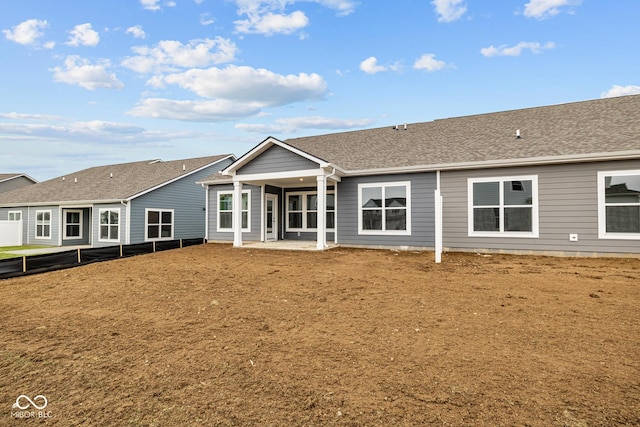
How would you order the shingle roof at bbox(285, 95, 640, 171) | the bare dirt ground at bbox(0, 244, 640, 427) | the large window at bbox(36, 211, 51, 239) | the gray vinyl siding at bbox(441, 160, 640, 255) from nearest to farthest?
the bare dirt ground at bbox(0, 244, 640, 427) < the gray vinyl siding at bbox(441, 160, 640, 255) < the shingle roof at bbox(285, 95, 640, 171) < the large window at bbox(36, 211, 51, 239)

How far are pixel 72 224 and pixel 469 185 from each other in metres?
22.6

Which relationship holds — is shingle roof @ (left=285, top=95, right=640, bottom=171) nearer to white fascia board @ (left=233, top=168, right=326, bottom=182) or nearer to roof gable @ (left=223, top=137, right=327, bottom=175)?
white fascia board @ (left=233, top=168, right=326, bottom=182)

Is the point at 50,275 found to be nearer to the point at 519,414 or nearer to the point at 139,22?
the point at 139,22

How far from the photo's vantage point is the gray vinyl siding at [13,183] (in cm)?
2877

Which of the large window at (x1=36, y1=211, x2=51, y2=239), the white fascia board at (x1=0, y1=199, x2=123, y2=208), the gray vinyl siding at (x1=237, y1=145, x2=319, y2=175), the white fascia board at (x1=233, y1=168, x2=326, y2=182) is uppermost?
the gray vinyl siding at (x1=237, y1=145, x2=319, y2=175)

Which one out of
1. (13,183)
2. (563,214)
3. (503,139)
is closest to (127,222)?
(503,139)

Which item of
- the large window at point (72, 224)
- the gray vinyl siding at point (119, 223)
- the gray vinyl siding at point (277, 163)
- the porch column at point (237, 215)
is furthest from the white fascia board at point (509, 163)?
the large window at point (72, 224)

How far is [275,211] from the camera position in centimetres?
1489

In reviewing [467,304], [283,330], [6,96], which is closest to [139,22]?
[6,96]

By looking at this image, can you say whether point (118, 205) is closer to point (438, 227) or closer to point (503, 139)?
Result: point (438, 227)

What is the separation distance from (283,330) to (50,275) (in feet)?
27.6

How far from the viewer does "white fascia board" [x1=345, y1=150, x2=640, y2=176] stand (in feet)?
29.1

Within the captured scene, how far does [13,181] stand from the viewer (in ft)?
96.8

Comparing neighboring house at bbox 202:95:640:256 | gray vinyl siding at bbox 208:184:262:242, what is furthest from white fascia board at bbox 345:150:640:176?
gray vinyl siding at bbox 208:184:262:242
